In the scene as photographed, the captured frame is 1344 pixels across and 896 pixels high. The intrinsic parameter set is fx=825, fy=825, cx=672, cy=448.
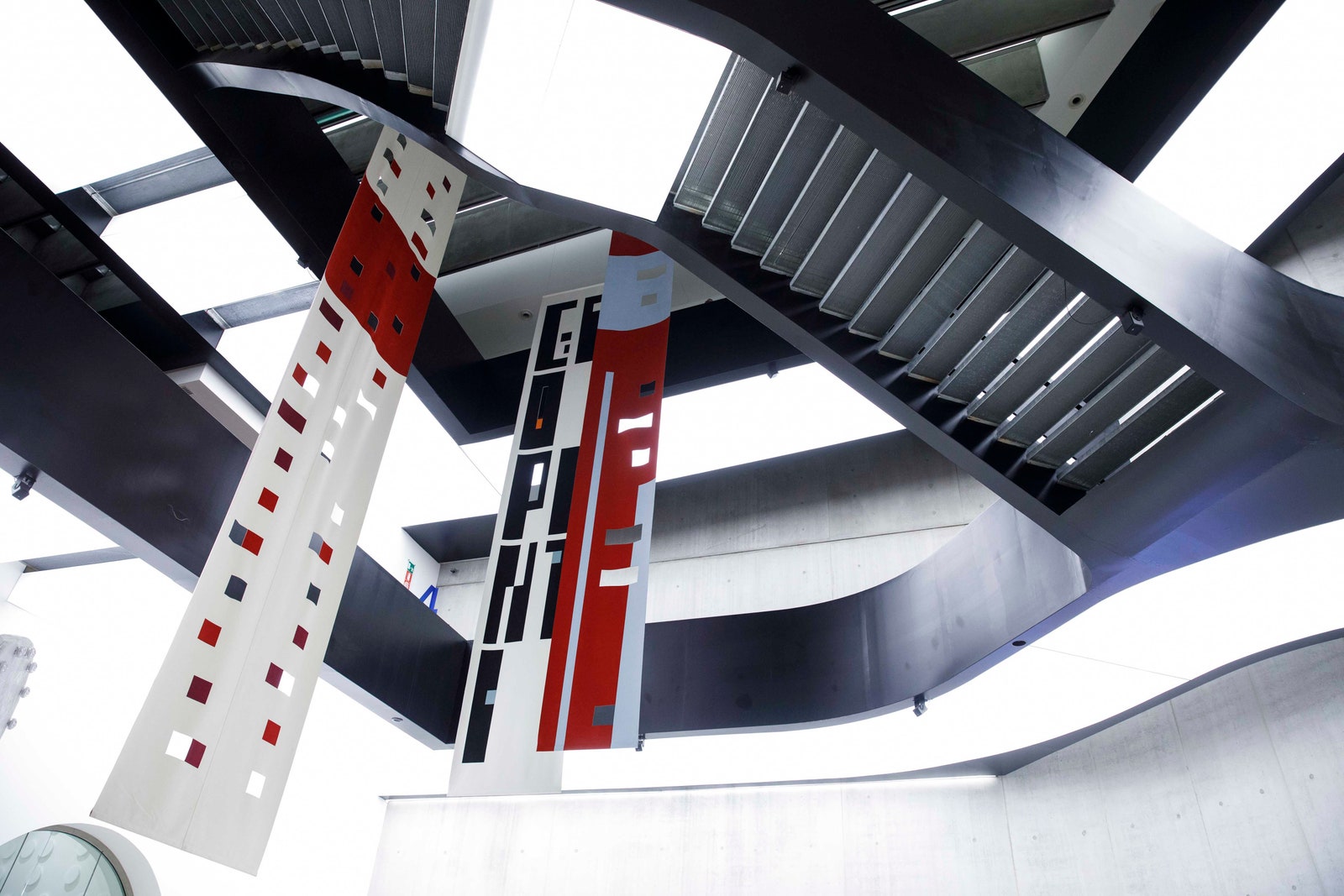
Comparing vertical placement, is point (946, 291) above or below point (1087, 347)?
above

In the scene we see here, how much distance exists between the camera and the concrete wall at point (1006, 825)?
16.7 ft

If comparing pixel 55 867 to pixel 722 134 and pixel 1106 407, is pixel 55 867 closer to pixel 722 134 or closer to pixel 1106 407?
pixel 722 134

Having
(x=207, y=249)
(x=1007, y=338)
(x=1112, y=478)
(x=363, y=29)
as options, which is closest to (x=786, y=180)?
(x=1007, y=338)

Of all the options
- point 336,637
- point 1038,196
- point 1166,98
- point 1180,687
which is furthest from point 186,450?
point 1180,687

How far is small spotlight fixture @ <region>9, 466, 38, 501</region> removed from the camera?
381 centimetres

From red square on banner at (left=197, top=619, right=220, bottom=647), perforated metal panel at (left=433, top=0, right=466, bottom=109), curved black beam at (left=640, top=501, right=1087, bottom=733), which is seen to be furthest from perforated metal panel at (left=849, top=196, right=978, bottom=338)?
red square on banner at (left=197, top=619, right=220, bottom=647)

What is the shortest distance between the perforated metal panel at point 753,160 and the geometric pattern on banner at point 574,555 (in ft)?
3.35

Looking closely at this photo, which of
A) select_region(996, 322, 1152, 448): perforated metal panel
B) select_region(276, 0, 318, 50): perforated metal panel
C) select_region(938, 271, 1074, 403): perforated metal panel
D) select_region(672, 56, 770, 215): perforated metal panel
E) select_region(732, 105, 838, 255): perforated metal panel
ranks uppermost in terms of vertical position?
select_region(276, 0, 318, 50): perforated metal panel

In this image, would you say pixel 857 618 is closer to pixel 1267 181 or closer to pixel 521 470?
pixel 521 470

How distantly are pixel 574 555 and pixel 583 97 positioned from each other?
2268 millimetres

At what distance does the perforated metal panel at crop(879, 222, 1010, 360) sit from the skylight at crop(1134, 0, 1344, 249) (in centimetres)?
153

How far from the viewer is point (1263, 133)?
423 cm

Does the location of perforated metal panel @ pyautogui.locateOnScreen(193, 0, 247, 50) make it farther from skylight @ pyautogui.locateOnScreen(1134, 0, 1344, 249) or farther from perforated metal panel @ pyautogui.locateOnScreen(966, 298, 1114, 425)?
skylight @ pyautogui.locateOnScreen(1134, 0, 1344, 249)

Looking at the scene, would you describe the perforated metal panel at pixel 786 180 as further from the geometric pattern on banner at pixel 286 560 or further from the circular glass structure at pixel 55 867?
the circular glass structure at pixel 55 867
